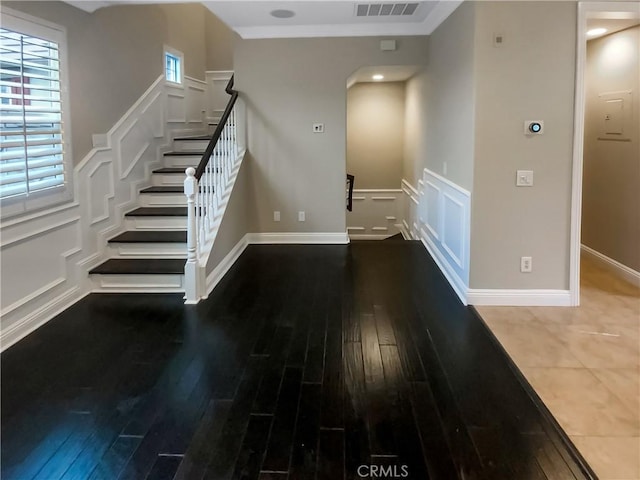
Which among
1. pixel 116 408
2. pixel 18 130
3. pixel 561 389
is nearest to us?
pixel 116 408

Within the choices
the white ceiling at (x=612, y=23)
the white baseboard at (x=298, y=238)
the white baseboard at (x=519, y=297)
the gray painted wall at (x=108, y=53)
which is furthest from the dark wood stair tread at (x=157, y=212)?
the white ceiling at (x=612, y=23)

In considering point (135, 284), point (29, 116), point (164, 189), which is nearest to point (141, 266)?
point (135, 284)

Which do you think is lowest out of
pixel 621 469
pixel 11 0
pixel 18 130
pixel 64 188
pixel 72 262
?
pixel 621 469

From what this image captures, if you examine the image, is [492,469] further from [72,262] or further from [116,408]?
[72,262]

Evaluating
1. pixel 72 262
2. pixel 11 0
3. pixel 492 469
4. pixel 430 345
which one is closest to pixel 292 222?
pixel 72 262

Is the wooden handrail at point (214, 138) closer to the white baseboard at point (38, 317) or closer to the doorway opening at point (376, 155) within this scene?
the white baseboard at point (38, 317)

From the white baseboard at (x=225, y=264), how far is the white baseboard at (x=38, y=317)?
106 cm

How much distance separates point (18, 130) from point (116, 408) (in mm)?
2103

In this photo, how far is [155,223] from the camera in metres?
5.37

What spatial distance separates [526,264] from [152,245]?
11.0 ft

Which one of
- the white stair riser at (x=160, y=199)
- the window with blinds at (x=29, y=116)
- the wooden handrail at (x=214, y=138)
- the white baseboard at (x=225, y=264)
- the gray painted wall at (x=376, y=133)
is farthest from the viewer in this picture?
the gray painted wall at (x=376, y=133)

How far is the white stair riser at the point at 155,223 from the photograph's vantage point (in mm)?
5340

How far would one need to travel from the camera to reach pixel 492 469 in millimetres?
2240

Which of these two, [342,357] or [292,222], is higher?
[292,222]
